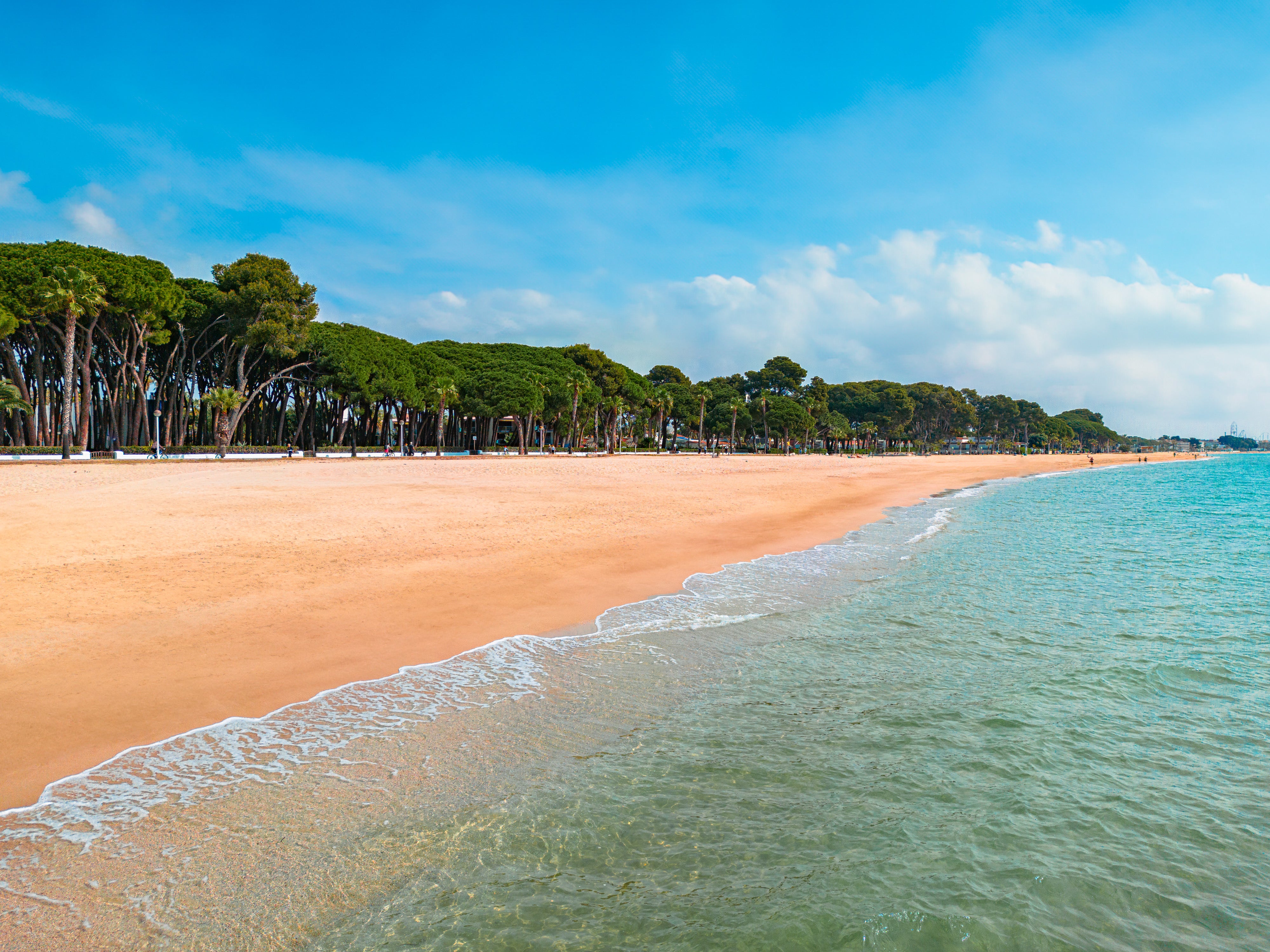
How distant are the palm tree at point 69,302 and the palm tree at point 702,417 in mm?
80729

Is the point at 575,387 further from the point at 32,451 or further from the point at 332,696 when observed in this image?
the point at 332,696

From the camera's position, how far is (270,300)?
49.2 metres

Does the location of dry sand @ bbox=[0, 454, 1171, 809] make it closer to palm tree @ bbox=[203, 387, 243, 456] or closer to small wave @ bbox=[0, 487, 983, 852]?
small wave @ bbox=[0, 487, 983, 852]

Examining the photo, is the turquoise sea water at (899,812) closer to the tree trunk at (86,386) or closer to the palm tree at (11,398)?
the palm tree at (11,398)

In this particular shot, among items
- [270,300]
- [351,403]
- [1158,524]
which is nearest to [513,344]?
[351,403]

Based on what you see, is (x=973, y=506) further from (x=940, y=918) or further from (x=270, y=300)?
(x=270, y=300)

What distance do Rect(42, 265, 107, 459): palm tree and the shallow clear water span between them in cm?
4354

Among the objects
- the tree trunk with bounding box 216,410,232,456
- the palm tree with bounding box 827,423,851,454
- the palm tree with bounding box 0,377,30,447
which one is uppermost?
the palm tree with bounding box 827,423,851,454

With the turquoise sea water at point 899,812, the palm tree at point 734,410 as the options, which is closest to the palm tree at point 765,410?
the palm tree at point 734,410

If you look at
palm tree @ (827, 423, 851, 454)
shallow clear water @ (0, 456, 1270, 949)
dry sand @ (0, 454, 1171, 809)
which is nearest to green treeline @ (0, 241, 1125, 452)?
palm tree @ (827, 423, 851, 454)

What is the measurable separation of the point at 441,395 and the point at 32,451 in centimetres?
3291

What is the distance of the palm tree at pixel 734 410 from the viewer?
116m

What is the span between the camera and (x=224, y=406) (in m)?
49.4

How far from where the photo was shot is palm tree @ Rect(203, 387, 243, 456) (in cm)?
4819
